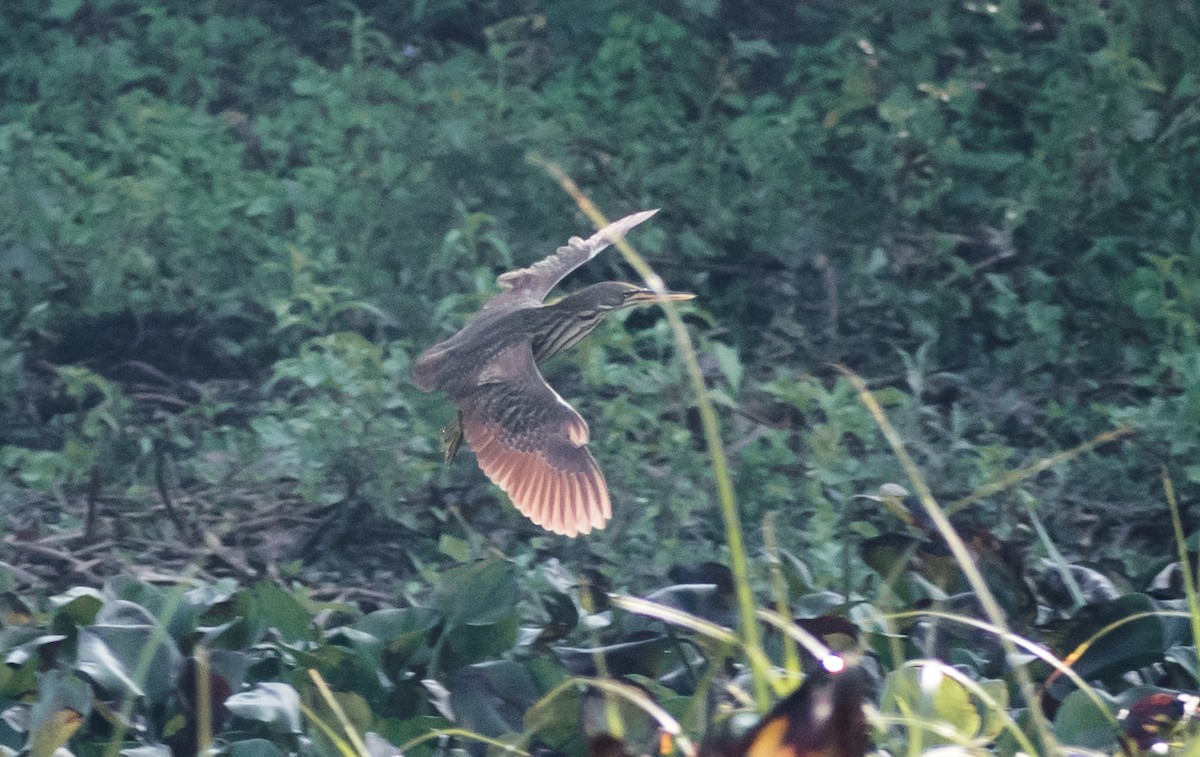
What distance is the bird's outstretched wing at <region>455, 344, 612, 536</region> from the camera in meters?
3.14

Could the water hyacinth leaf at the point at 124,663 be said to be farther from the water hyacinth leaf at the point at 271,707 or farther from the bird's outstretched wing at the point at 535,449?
the bird's outstretched wing at the point at 535,449

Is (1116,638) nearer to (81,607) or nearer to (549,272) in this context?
(81,607)

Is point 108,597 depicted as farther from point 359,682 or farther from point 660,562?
point 660,562

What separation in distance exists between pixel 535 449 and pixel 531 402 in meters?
0.10

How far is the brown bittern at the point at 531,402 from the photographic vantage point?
3.16 meters

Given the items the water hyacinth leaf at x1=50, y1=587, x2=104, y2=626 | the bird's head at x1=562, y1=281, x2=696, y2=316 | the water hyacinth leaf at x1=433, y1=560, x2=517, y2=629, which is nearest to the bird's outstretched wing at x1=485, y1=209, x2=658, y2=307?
the bird's head at x1=562, y1=281, x2=696, y2=316

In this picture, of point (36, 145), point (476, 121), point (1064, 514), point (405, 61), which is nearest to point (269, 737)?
point (1064, 514)

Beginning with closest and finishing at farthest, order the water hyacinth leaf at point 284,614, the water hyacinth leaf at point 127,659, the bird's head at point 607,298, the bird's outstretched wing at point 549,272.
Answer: the water hyacinth leaf at point 127,659
the water hyacinth leaf at point 284,614
the bird's head at point 607,298
the bird's outstretched wing at point 549,272

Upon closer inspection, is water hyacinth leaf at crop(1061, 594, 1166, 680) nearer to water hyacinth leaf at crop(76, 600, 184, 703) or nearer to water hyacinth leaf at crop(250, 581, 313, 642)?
water hyacinth leaf at crop(250, 581, 313, 642)

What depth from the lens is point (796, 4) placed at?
635 cm

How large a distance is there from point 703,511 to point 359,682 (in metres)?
1.77

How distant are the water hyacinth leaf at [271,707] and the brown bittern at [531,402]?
0.89m

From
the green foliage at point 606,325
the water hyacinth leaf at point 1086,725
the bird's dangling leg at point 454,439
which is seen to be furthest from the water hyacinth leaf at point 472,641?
the bird's dangling leg at point 454,439

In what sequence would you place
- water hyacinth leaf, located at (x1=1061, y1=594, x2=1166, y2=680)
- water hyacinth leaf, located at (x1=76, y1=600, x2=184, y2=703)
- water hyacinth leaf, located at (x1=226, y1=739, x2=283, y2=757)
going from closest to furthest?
water hyacinth leaf, located at (x1=226, y1=739, x2=283, y2=757), water hyacinth leaf, located at (x1=76, y1=600, x2=184, y2=703), water hyacinth leaf, located at (x1=1061, y1=594, x2=1166, y2=680)
